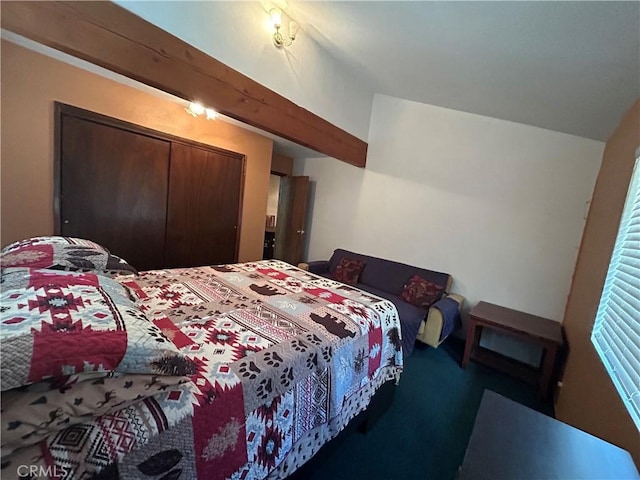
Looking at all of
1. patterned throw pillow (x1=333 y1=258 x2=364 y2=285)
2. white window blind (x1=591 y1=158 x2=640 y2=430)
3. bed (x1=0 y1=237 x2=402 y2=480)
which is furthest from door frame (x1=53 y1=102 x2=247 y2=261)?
white window blind (x1=591 y1=158 x2=640 y2=430)

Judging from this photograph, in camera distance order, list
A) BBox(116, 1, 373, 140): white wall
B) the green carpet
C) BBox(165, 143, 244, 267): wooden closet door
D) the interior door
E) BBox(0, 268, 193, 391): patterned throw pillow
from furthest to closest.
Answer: the interior door, BBox(165, 143, 244, 267): wooden closet door, BBox(116, 1, 373, 140): white wall, the green carpet, BBox(0, 268, 193, 391): patterned throw pillow

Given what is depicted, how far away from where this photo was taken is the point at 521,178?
281 centimetres

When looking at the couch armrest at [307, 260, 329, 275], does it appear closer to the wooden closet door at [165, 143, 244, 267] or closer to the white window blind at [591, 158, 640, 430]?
the wooden closet door at [165, 143, 244, 267]

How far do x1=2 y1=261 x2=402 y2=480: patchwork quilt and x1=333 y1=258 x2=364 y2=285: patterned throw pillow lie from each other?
62.9 inches

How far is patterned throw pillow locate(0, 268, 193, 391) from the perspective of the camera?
0.66 metres

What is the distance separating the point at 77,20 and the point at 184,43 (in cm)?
53

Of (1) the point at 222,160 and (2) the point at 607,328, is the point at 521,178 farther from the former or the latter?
(1) the point at 222,160

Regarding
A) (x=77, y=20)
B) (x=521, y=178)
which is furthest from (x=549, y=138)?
(x=77, y=20)

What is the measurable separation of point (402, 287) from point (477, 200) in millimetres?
1315

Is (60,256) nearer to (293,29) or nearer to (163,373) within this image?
(163,373)

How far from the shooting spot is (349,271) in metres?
3.70

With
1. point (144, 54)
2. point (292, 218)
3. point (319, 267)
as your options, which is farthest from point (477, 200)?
point (144, 54)

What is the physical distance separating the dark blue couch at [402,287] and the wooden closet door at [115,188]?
211 cm

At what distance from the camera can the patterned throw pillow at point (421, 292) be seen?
117 inches
